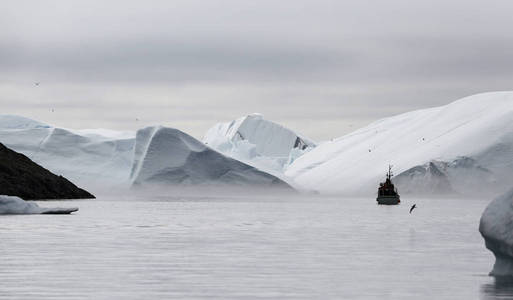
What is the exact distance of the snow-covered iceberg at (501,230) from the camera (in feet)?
80.5

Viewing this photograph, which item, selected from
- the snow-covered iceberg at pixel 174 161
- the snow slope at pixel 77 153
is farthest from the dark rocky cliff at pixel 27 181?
the snow slope at pixel 77 153

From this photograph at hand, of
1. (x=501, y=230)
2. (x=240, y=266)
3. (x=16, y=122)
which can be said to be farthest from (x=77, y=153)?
(x=501, y=230)

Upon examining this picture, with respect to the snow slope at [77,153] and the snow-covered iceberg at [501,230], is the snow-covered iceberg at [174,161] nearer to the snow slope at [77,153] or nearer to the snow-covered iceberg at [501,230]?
the snow slope at [77,153]

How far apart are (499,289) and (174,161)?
133 m

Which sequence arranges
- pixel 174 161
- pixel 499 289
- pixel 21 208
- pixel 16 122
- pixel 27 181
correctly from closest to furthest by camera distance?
pixel 499 289, pixel 21 208, pixel 27 181, pixel 174 161, pixel 16 122

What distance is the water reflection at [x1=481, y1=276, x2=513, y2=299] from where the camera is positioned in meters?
22.0

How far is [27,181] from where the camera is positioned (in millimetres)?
114875

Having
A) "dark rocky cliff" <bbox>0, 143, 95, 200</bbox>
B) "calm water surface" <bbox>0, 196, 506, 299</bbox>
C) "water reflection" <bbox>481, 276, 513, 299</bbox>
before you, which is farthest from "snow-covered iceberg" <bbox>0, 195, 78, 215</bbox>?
"water reflection" <bbox>481, 276, 513, 299</bbox>

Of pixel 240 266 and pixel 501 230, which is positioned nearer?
pixel 501 230

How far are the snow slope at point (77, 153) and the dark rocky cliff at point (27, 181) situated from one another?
32.6 m

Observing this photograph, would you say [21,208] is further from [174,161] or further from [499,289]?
[174,161]

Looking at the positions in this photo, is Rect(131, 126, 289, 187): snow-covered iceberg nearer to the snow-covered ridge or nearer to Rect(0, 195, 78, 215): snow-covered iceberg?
the snow-covered ridge

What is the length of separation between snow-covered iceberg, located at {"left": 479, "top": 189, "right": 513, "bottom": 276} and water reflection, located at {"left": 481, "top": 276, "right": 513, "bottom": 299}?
0.48 meters

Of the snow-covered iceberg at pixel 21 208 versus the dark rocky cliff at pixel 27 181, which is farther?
the dark rocky cliff at pixel 27 181
